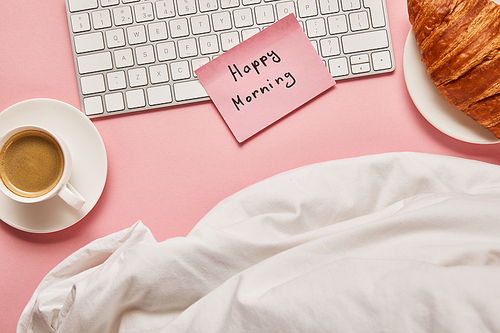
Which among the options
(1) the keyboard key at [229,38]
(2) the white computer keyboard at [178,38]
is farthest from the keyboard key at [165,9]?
(1) the keyboard key at [229,38]

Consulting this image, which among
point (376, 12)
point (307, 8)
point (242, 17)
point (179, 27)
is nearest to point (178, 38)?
point (179, 27)

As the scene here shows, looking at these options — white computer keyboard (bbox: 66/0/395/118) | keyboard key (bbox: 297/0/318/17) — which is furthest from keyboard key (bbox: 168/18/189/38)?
keyboard key (bbox: 297/0/318/17)

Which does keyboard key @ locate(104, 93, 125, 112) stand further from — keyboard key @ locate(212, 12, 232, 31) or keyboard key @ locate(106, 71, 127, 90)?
keyboard key @ locate(212, 12, 232, 31)

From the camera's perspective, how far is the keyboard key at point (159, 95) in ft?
2.07

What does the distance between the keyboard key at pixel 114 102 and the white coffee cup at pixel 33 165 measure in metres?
0.11

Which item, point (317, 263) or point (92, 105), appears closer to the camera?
point (317, 263)

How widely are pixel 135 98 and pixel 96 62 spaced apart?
98mm

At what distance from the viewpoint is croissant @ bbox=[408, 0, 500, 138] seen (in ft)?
1.73

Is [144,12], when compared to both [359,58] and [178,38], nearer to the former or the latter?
[178,38]

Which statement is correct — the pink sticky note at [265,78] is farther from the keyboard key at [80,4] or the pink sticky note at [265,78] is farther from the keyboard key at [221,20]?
the keyboard key at [80,4]

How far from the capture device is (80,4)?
628 millimetres

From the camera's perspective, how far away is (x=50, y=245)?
0.65 m

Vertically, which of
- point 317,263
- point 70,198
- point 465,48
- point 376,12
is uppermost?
point 376,12

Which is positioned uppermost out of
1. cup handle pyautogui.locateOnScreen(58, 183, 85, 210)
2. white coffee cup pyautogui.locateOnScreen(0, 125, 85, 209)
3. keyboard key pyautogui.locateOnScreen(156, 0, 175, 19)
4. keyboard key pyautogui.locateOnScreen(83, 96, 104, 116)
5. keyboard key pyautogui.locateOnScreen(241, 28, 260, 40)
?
keyboard key pyautogui.locateOnScreen(156, 0, 175, 19)
